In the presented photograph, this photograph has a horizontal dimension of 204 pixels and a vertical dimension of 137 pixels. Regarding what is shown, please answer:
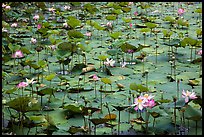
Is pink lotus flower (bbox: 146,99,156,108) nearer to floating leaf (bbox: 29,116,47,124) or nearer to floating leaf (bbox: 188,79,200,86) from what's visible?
floating leaf (bbox: 29,116,47,124)

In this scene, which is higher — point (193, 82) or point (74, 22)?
point (74, 22)

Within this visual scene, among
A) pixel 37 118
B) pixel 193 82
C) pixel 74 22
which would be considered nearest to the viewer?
pixel 37 118

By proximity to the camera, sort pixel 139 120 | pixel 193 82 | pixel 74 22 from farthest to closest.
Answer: pixel 74 22 → pixel 193 82 → pixel 139 120

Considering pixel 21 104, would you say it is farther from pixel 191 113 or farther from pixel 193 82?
pixel 193 82

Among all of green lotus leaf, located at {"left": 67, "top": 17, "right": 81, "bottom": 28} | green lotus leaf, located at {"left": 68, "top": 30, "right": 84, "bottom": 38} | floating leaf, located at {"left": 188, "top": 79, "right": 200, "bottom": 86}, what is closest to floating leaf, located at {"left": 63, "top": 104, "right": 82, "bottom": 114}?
floating leaf, located at {"left": 188, "top": 79, "right": 200, "bottom": 86}

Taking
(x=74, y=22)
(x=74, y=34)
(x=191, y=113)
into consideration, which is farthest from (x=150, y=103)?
(x=74, y=22)

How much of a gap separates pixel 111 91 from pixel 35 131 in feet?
1.59

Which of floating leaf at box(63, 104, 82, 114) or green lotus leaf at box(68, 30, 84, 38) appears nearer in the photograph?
floating leaf at box(63, 104, 82, 114)

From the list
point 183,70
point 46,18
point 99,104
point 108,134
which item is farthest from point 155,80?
point 46,18

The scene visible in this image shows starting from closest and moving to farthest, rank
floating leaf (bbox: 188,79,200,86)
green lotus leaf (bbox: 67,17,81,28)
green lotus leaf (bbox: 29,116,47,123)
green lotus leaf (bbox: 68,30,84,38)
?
green lotus leaf (bbox: 29,116,47,123) → floating leaf (bbox: 188,79,200,86) → green lotus leaf (bbox: 68,30,84,38) → green lotus leaf (bbox: 67,17,81,28)

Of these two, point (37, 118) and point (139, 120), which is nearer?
point (37, 118)

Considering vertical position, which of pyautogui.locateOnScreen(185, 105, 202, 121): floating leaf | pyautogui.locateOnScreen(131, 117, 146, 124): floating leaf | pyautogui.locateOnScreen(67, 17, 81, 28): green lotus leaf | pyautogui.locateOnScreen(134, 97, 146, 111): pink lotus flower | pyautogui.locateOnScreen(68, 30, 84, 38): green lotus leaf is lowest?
pyautogui.locateOnScreen(131, 117, 146, 124): floating leaf

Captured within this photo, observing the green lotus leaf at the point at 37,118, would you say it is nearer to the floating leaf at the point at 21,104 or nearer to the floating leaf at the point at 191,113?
the floating leaf at the point at 21,104

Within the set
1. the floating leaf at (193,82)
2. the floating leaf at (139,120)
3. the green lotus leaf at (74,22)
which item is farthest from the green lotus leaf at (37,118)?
the green lotus leaf at (74,22)
